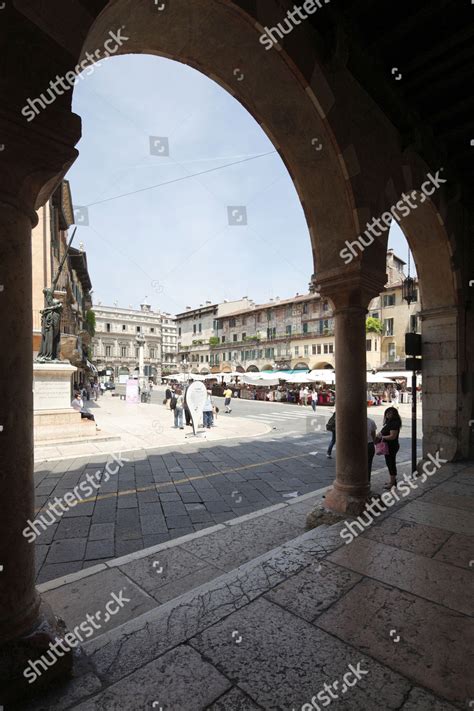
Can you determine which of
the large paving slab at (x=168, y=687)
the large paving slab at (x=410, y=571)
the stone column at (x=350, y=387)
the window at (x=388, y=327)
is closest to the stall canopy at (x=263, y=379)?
the window at (x=388, y=327)

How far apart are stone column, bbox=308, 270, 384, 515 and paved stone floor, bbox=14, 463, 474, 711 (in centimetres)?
42

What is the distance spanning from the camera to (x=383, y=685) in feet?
5.19

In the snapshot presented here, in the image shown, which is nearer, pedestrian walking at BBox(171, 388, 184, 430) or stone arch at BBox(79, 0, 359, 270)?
stone arch at BBox(79, 0, 359, 270)

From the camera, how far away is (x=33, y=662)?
1524mm

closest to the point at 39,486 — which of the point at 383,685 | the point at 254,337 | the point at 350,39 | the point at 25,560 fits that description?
the point at 25,560

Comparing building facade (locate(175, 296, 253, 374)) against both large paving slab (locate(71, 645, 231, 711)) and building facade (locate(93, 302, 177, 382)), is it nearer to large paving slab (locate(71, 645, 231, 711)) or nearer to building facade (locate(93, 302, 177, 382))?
building facade (locate(93, 302, 177, 382))

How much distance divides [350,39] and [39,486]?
647cm

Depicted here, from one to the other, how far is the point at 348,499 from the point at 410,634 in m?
1.71

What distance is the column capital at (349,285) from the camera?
3605mm

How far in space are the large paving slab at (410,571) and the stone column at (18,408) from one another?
187 centimetres

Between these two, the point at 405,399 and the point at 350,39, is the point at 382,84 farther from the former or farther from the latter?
the point at 405,399

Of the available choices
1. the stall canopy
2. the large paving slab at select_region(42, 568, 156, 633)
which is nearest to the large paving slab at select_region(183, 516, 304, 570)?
the large paving slab at select_region(42, 568, 156, 633)

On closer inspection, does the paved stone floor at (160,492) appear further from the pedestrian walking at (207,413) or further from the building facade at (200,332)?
the building facade at (200,332)

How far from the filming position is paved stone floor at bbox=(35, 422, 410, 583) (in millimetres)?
3592
